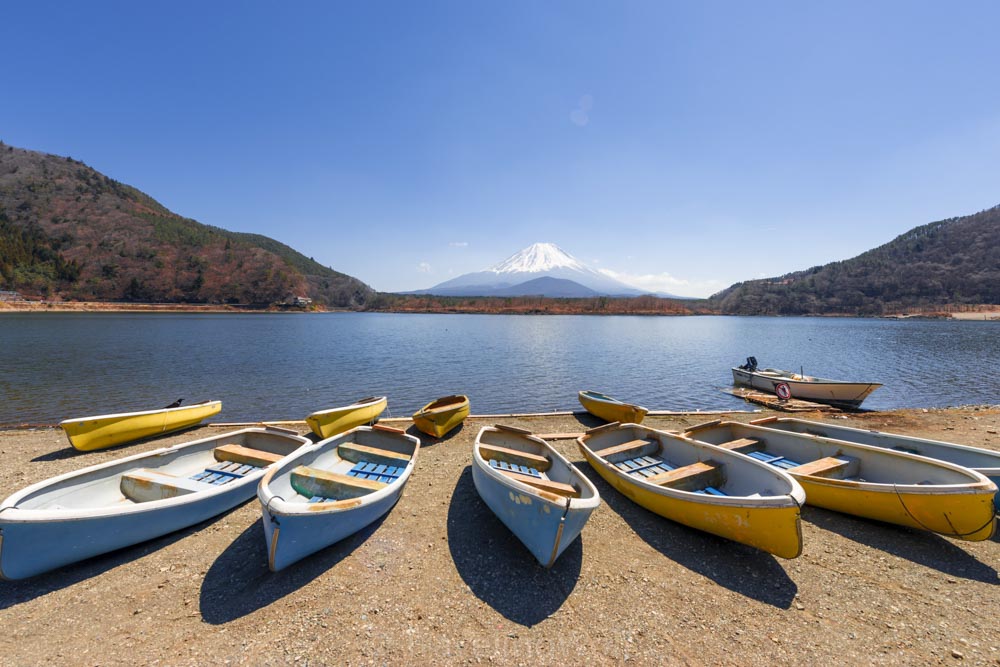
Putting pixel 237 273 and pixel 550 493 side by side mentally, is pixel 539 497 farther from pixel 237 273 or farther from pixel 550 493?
pixel 237 273

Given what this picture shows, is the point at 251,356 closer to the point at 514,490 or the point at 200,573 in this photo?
the point at 200,573

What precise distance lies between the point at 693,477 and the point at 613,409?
20.5 feet

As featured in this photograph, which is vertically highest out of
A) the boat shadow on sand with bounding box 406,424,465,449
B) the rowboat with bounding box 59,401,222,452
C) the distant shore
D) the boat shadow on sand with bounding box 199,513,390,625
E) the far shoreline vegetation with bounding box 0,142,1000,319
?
the far shoreline vegetation with bounding box 0,142,1000,319

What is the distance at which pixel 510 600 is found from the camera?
5.06 m

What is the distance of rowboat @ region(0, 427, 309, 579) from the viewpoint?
16.0 ft

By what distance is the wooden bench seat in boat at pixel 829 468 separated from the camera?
7449mm

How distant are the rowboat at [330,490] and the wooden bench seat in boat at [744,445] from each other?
25.9ft

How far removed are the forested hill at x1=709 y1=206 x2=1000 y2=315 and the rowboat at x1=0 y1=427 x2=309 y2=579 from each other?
630 feet

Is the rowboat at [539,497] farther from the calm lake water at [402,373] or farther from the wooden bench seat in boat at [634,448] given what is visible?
the calm lake water at [402,373]

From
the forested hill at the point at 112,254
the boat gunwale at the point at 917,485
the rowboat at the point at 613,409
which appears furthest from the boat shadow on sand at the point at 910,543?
the forested hill at the point at 112,254

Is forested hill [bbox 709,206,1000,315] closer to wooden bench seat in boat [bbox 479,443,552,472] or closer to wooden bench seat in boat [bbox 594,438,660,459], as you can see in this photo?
wooden bench seat in boat [bbox 594,438,660,459]

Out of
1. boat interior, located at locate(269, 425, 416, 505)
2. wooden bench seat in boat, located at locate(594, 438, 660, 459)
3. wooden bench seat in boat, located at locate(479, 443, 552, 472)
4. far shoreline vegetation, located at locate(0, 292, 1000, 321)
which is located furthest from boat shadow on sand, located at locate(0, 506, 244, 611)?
far shoreline vegetation, located at locate(0, 292, 1000, 321)

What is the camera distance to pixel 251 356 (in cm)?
3425

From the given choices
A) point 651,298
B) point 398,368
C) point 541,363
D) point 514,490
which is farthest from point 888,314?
point 514,490
